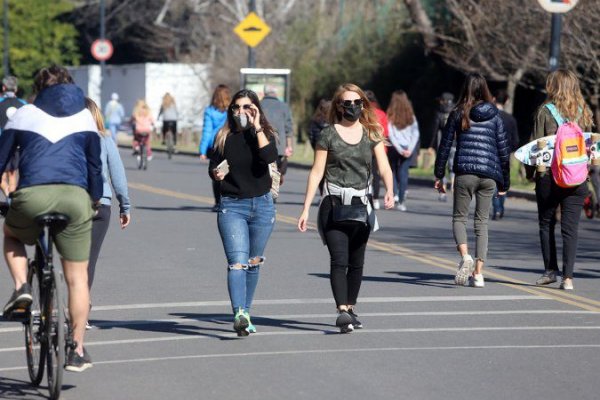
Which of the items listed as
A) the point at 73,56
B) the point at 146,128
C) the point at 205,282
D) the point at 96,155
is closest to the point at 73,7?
the point at 73,56

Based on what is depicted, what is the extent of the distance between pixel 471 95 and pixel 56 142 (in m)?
5.63

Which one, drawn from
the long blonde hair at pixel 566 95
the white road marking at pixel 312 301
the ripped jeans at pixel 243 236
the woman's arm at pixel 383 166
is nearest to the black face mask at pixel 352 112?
the woman's arm at pixel 383 166

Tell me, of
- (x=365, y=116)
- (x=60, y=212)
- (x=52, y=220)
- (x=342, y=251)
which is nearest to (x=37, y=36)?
(x=365, y=116)

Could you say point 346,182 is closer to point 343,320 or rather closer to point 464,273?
point 343,320

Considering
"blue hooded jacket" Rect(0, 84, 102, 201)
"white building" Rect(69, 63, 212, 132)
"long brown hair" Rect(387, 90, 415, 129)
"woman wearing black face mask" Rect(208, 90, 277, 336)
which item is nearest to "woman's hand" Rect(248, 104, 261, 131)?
"woman wearing black face mask" Rect(208, 90, 277, 336)

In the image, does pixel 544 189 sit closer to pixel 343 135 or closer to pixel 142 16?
pixel 343 135

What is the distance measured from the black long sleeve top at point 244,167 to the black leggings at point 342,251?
0.49m

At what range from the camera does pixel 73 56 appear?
73938 millimetres

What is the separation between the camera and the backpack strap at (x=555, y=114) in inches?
495

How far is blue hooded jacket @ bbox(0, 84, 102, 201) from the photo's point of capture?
7.66 metres

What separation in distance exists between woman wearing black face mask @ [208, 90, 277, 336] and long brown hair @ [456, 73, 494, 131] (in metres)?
3.14

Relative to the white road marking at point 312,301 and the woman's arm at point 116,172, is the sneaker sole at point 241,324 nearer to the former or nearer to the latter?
the woman's arm at point 116,172

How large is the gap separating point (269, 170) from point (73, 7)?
62299 mm

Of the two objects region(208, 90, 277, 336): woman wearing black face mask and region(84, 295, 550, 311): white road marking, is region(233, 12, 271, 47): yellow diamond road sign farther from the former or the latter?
region(208, 90, 277, 336): woman wearing black face mask
